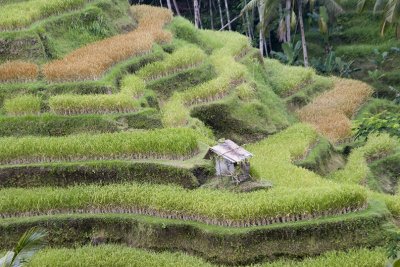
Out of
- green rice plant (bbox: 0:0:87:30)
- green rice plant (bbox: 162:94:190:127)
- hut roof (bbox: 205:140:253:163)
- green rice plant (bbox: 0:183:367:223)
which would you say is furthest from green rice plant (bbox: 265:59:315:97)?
green rice plant (bbox: 0:183:367:223)

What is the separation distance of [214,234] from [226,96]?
6906 mm

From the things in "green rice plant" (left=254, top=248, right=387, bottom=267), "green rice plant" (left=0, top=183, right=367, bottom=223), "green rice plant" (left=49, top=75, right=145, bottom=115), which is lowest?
"green rice plant" (left=254, top=248, right=387, bottom=267)

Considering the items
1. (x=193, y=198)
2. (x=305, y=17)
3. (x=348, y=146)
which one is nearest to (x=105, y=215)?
(x=193, y=198)

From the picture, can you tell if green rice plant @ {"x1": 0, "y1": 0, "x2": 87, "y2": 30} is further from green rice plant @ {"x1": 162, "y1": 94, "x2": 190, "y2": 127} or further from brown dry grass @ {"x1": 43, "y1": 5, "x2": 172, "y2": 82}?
green rice plant @ {"x1": 162, "y1": 94, "x2": 190, "y2": 127}

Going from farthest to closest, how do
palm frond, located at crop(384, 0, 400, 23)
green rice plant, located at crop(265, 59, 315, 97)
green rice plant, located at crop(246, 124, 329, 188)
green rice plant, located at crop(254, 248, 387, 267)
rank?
1. green rice plant, located at crop(265, 59, 315, 97)
2. green rice plant, located at crop(246, 124, 329, 188)
3. palm frond, located at crop(384, 0, 400, 23)
4. green rice plant, located at crop(254, 248, 387, 267)

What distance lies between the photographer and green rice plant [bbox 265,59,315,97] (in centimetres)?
2295

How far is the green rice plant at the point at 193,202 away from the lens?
12.8 m

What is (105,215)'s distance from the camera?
547 inches

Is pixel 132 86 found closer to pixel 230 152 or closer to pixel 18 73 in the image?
pixel 18 73

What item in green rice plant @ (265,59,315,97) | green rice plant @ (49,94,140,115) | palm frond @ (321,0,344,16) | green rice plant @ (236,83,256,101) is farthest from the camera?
palm frond @ (321,0,344,16)

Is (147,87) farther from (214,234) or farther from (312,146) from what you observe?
(214,234)

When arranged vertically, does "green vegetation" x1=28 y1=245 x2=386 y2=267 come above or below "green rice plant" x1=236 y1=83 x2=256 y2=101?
above

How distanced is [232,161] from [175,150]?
156 cm

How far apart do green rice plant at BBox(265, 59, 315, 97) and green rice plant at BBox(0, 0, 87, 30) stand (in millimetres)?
6940
